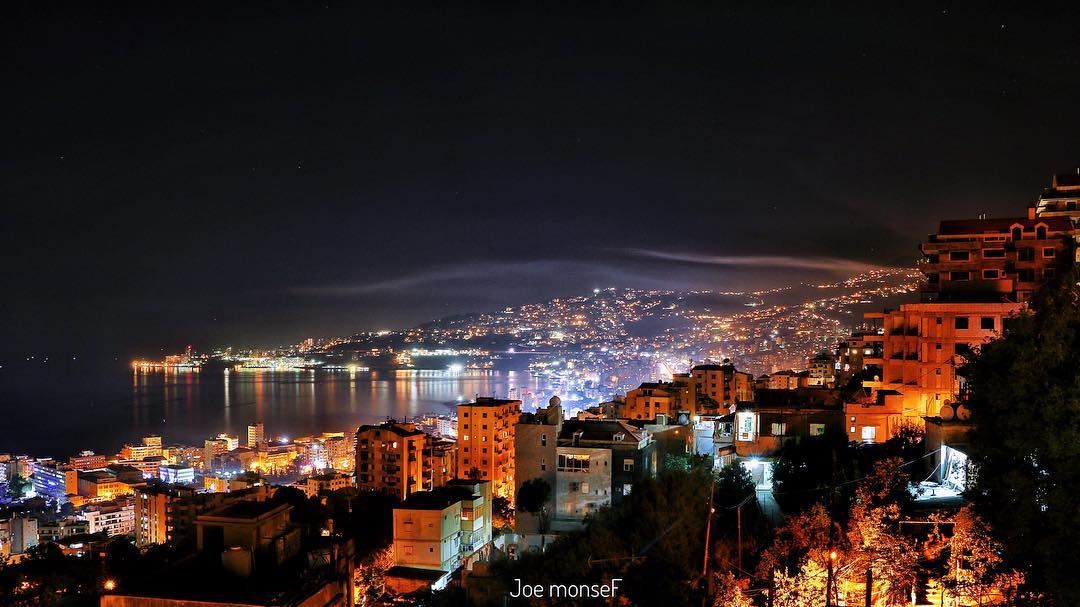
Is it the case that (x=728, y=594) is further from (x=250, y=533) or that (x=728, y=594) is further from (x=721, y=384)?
(x=721, y=384)

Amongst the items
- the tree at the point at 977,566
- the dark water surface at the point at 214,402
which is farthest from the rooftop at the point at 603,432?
the dark water surface at the point at 214,402

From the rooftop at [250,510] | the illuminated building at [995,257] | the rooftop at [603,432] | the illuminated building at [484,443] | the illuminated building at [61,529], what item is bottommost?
the illuminated building at [61,529]

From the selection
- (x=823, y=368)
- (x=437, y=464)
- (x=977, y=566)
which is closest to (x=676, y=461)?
(x=977, y=566)

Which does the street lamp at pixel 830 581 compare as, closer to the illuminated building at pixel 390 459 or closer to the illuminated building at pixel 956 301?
the illuminated building at pixel 956 301

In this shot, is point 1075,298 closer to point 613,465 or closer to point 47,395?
point 613,465

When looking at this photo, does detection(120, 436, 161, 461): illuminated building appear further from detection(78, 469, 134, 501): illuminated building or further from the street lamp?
the street lamp

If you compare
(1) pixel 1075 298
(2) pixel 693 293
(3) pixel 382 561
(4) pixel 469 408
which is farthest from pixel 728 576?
(2) pixel 693 293
